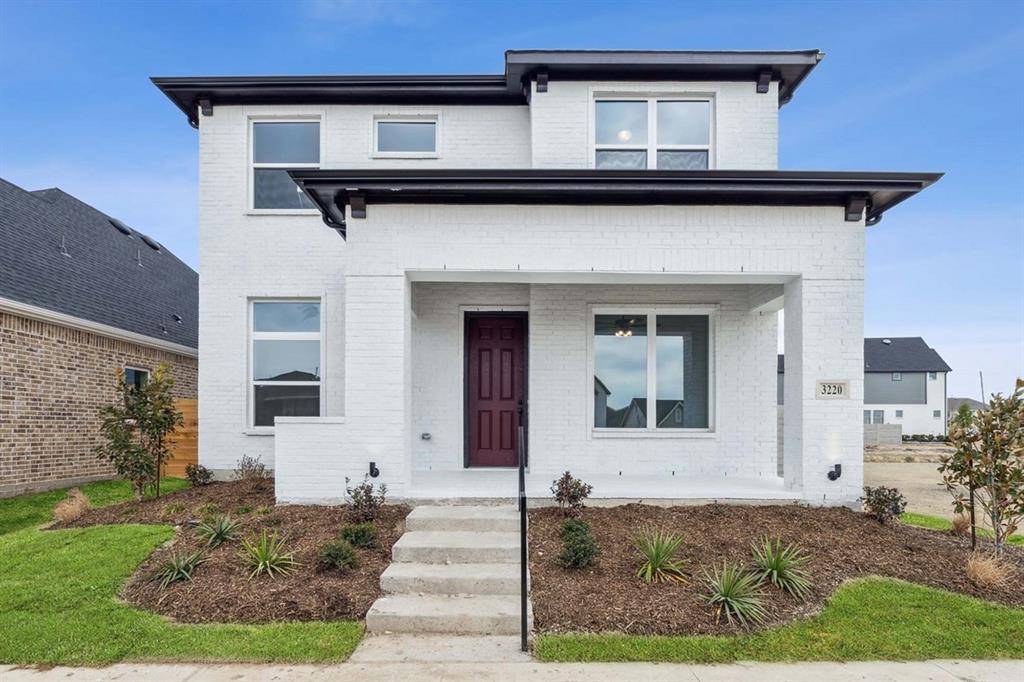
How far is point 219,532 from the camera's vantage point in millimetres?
5484

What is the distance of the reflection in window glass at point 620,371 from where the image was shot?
820 centimetres

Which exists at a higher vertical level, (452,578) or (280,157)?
(280,157)

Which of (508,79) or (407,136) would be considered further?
(407,136)

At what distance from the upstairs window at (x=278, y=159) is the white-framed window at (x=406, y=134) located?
100 centimetres

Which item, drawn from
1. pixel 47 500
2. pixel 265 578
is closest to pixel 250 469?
pixel 47 500

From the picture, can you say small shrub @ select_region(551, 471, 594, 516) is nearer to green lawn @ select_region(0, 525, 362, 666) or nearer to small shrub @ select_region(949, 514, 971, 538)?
green lawn @ select_region(0, 525, 362, 666)

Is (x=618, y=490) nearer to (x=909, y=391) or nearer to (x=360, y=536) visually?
(x=360, y=536)

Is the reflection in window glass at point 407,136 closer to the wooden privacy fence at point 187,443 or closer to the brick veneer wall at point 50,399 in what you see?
the wooden privacy fence at point 187,443

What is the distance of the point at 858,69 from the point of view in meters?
15.0

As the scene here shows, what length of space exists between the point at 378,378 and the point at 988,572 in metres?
6.10

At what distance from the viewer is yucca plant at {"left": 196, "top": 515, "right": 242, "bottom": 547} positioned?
17.9 ft

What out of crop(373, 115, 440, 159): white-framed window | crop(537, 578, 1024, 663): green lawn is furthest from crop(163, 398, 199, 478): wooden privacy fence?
crop(537, 578, 1024, 663): green lawn

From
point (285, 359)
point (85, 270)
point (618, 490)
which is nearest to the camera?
point (618, 490)

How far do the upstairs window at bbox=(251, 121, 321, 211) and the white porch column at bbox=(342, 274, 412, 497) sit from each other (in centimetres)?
357
